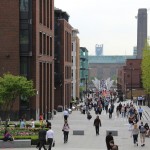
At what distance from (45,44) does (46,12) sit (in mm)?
4086

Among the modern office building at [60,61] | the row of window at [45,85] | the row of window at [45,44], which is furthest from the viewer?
the modern office building at [60,61]

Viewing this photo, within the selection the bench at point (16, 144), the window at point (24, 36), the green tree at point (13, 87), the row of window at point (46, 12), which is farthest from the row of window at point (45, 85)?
the bench at point (16, 144)

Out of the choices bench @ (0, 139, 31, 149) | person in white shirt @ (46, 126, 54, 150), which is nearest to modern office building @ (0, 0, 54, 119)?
bench @ (0, 139, 31, 149)

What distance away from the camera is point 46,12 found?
217 ft

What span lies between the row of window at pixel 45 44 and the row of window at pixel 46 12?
1.43 meters

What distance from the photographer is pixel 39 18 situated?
60.4m

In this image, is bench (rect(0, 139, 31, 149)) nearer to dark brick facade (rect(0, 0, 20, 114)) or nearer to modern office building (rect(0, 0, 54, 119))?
modern office building (rect(0, 0, 54, 119))

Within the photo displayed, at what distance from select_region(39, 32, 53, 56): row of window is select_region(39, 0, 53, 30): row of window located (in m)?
1.43

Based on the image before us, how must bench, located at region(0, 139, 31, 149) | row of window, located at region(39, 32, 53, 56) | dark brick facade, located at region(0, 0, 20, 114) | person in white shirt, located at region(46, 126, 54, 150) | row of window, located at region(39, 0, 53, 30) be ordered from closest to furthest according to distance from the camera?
person in white shirt, located at region(46, 126, 54, 150) → bench, located at region(0, 139, 31, 149) → dark brick facade, located at region(0, 0, 20, 114) → row of window, located at region(39, 32, 53, 56) → row of window, located at region(39, 0, 53, 30)

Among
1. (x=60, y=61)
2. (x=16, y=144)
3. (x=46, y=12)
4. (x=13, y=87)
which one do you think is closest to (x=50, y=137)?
(x=16, y=144)

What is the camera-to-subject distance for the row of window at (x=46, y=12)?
62237mm

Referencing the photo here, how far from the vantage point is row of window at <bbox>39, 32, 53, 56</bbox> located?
61.3 meters

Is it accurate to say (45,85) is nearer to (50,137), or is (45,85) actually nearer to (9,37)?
(9,37)

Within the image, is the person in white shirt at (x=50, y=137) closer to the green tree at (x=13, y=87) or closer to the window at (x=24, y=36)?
the green tree at (x=13, y=87)
